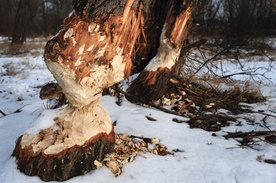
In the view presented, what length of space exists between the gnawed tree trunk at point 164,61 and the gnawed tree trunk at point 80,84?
133 cm

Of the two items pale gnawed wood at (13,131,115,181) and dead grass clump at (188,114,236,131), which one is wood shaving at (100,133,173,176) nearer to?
pale gnawed wood at (13,131,115,181)

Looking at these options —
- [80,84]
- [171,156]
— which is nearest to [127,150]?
[171,156]

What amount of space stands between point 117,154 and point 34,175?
0.59 metres

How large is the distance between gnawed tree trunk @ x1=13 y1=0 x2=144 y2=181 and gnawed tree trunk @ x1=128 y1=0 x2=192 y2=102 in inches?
52.4

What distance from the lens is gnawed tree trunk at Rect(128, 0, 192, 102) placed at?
333 cm

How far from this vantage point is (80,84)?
6.07ft

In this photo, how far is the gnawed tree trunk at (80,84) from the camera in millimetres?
1796

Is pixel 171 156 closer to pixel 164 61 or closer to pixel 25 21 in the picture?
pixel 164 61

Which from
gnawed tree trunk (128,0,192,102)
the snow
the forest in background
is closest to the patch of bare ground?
the snow

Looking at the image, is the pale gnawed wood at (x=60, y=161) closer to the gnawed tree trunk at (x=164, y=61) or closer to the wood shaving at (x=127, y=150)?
the wood shaving at (x=127, y=150)

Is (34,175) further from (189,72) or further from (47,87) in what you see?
(189,72)

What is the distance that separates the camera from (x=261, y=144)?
2361 mm

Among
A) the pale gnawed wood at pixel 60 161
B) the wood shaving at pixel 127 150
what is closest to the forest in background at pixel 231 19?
the wood shaving at pixel 127 150

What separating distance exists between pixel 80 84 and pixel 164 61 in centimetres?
178
